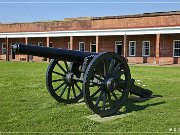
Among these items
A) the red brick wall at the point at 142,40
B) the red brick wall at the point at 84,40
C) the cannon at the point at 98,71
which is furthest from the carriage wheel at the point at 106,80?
the red brick wall at the point at 84,40

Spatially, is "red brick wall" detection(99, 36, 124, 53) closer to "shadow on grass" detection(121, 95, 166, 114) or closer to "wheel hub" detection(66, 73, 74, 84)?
"shadow on grass" detection(121, 95, 166, 114)

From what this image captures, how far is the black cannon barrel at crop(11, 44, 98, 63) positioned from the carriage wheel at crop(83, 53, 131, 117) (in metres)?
0.59

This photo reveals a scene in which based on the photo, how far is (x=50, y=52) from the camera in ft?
24.3

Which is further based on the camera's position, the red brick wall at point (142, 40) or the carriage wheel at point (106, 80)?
the red brick wall at point (142, 40)

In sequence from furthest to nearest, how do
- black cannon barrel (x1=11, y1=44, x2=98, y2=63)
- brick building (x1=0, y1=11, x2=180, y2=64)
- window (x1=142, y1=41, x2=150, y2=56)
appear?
window (x1=142, y1=41, x2=150, y2=56), brick building (x1=0, y1=11, x2=180, y2=64), black cannon barrel (x1=11, y1=44, x2=98, y2=63)

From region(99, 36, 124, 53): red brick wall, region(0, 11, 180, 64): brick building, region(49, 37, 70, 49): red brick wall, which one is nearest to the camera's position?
region(0, 11, 180, 64): brick building

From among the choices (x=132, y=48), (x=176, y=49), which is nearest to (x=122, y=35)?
(x=132, y=48)

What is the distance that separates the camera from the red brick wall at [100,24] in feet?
99.8

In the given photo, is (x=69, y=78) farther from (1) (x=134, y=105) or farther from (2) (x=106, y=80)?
(1) (x=134, y=105)

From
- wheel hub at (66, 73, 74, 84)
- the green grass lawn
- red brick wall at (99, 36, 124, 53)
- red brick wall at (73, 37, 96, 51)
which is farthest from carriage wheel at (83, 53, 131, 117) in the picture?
red brick wall at (73, 37, 96, 51)

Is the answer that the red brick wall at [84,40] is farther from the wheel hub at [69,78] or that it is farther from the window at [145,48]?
the wheel hub at [69,78]

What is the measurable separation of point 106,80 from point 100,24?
27.4m

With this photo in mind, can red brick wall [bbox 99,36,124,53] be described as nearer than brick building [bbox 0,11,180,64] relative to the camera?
No

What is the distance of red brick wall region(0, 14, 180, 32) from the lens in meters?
30.4
